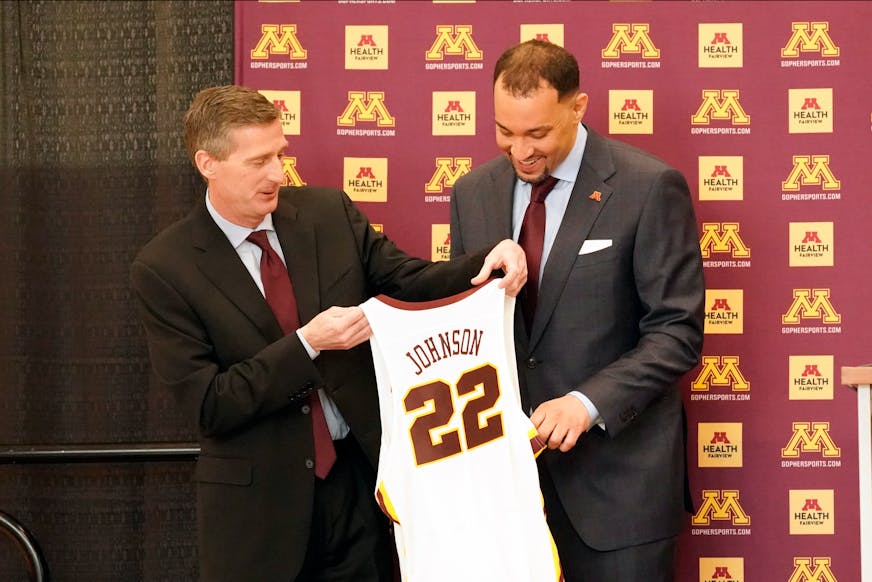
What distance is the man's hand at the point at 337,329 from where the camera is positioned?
2.21m

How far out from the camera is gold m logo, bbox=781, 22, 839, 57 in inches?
126

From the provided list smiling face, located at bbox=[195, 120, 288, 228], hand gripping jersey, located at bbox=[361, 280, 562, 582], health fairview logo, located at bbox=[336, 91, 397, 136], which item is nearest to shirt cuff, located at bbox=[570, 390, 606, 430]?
hand gripping jersey, located at bbox=[361, 280, 562, 582]

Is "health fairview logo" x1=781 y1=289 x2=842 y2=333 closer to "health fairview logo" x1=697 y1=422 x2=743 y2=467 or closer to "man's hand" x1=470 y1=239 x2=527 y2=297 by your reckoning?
"health fairview logo" x1=697 y1=422 x2=743 y2=467

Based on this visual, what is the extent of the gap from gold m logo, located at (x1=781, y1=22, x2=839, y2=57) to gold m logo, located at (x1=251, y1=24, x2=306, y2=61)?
165 cm

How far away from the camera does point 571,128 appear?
2.41 meters

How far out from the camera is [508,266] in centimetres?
227

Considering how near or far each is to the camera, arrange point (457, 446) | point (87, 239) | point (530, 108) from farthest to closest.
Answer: point (87, 239) → point (530, 108) → point (457, 446)

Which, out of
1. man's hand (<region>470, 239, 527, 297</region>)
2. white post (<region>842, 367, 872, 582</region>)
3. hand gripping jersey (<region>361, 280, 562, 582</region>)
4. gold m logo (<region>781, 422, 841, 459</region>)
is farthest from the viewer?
gold m logo (<region>781, 422, 841, 459</region>)

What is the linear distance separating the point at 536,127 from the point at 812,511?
1.73 meters

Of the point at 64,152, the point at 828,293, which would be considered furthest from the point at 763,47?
the point at 64,152

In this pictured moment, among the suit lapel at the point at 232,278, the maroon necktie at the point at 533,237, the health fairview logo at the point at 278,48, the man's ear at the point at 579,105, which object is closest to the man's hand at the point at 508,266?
the maroon necktie at the point at 533,237

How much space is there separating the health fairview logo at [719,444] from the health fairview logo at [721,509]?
0.10 meters

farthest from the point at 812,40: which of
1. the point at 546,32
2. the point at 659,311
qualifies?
the point at 659,311

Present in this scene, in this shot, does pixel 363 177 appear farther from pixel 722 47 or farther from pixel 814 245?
pixel 814 245
